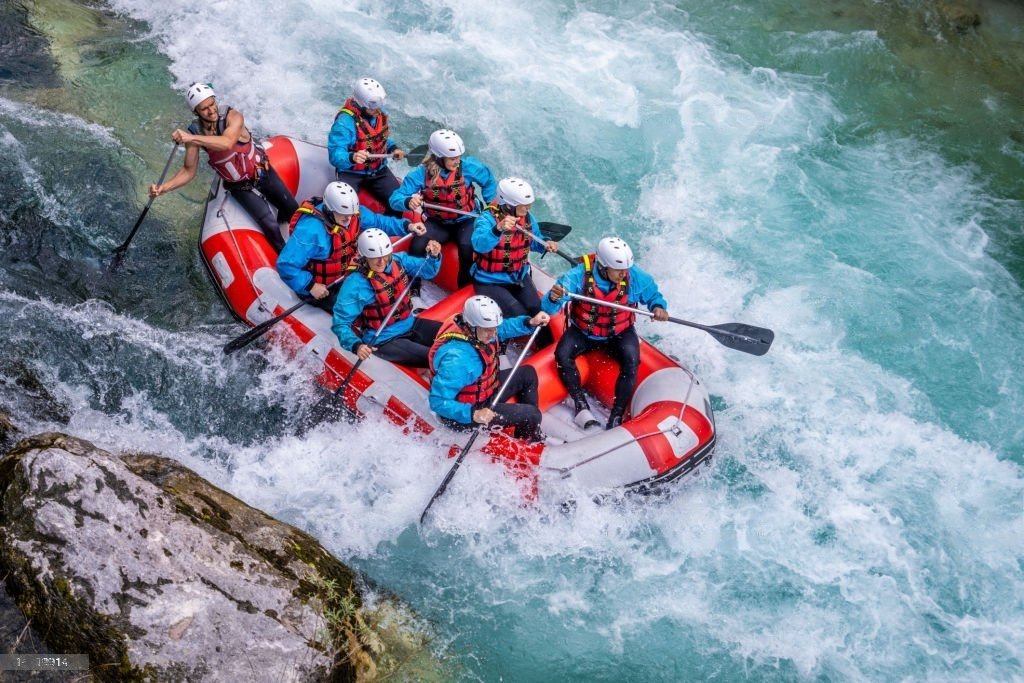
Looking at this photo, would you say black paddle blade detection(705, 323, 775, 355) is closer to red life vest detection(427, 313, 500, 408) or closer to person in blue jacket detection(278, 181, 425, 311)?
red life vest detection(427, 313, 500, 408)

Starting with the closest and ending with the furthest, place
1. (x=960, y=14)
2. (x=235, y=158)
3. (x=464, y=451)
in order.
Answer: (x=464, y=451)
(x=235, y=158)
(x=960, y=14)

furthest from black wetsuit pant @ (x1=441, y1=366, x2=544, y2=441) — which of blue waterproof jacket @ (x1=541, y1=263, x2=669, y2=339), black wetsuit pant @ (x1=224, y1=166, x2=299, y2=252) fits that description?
black wetsuit pant @ (x1=224, y1=166, x2=299, y2=252)

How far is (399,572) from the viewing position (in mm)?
5953

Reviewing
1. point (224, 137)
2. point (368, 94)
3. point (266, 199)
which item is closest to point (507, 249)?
point (368, 94)

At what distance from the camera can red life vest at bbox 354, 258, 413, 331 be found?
6234 mm

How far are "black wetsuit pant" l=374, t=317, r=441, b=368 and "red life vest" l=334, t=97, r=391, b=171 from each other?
171 cm

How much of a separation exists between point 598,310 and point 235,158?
2.95 m

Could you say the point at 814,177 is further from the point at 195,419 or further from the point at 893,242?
the point at 195,419

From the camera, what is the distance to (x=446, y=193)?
711 cm

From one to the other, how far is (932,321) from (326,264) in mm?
5409

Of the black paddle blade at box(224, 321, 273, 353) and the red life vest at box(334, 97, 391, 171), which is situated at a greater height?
the red life vest at box(334, 97, 391, 171)

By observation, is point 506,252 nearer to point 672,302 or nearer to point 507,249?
point 507,249

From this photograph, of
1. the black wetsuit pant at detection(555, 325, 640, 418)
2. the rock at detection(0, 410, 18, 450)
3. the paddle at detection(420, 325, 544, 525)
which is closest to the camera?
the rock at detection(0, 410, 18, 450)

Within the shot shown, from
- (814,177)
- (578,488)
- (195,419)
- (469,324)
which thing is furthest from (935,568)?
(195,419)
